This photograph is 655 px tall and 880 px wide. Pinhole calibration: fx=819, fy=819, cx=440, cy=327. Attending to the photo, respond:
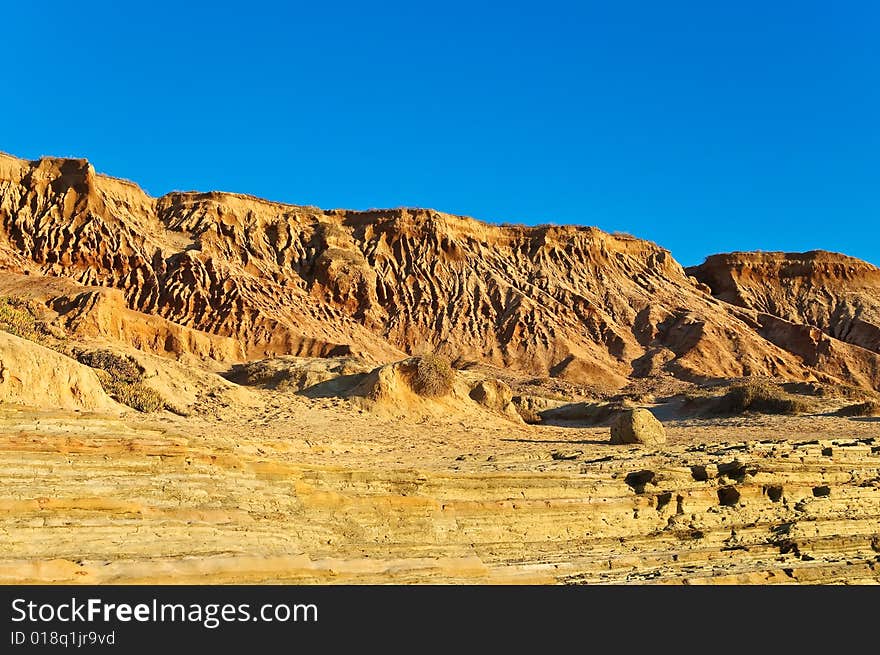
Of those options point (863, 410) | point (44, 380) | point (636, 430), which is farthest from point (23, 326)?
point (863, 410)

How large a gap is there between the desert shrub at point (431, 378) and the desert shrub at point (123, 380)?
22.2 feet

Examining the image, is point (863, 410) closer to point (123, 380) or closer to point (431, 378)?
point (431, 378)

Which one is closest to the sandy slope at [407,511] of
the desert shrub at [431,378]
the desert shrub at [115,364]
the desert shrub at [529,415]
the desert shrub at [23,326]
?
the desert shrub at [115,364]

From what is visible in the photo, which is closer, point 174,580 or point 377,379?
point 174,580

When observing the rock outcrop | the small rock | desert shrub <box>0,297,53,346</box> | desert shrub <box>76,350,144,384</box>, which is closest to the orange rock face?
desert shrub <box>0,297,53,346</box>

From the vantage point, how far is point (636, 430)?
19.1 metres

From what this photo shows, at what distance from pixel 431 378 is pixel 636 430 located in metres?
5.83

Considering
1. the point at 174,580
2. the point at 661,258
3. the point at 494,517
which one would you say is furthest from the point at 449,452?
the point at 661,258

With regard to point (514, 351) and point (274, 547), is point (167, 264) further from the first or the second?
point (274, 547)

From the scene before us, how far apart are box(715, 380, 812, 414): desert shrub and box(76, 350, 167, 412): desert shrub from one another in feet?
65.4

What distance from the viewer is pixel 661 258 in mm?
61062

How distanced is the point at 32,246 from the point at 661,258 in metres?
42.0

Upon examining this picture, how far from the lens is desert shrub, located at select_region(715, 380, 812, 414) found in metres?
28.7

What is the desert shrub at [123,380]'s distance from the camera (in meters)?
17.7
